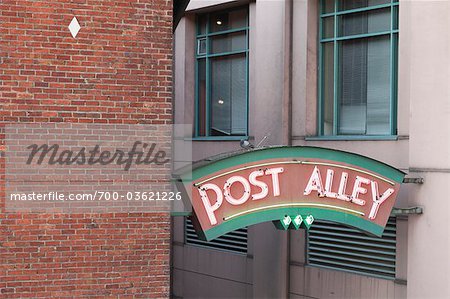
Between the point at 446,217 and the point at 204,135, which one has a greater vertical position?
the point at 204,135

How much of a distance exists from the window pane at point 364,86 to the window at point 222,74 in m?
3.25

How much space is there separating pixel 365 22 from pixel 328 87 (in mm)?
1707

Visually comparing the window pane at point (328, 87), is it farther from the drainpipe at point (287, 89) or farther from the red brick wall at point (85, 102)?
the red brick wall at point (85, 102)

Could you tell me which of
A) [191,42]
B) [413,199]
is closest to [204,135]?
[191,42]

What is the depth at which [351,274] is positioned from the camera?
52.4ft

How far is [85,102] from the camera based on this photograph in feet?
36.2

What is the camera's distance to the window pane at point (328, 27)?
55.3ft

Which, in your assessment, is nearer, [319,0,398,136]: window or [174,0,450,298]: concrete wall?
[174,0,450,298]: concrete wall

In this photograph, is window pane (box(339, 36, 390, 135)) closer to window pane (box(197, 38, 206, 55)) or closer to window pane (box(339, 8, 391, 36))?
window pane (box(339, 8, 391, 36))

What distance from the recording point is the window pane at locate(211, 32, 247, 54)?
19.3 meters

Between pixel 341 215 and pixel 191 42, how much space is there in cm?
891

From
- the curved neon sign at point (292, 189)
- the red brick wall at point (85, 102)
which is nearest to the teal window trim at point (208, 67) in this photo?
the curved neon sign at point (292, 189)

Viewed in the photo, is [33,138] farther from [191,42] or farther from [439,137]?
[191,42]

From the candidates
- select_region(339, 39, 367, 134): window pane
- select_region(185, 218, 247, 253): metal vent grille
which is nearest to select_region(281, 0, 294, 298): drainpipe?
select_region(339, 39, 367, 134): window pane
